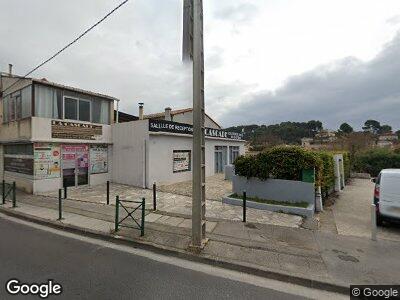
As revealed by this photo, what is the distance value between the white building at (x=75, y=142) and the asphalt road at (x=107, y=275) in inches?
305

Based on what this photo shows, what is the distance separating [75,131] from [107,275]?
11264mm

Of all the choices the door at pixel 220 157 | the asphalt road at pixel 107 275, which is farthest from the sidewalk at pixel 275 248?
the door at pixel 220 157

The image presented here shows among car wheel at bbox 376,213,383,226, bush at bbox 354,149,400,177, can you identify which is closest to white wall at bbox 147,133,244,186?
car wheel at bbox 376,213,383,226

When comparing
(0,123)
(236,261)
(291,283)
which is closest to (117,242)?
(236,261)

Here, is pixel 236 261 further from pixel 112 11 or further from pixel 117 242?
pixel 112 11

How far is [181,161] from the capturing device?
17.2m

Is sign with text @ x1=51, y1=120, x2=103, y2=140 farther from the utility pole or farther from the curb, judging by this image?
the utility pole

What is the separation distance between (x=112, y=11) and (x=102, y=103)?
31.4 feet

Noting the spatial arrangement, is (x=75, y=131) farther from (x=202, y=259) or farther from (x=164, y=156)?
(x=202, y=259)

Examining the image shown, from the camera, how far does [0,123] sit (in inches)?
648

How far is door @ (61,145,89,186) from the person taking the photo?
1399cm

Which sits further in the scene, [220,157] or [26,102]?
[220,157]

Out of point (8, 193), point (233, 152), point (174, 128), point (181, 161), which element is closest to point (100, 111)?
point (174, 128)

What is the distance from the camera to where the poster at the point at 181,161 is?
54.7 ft
